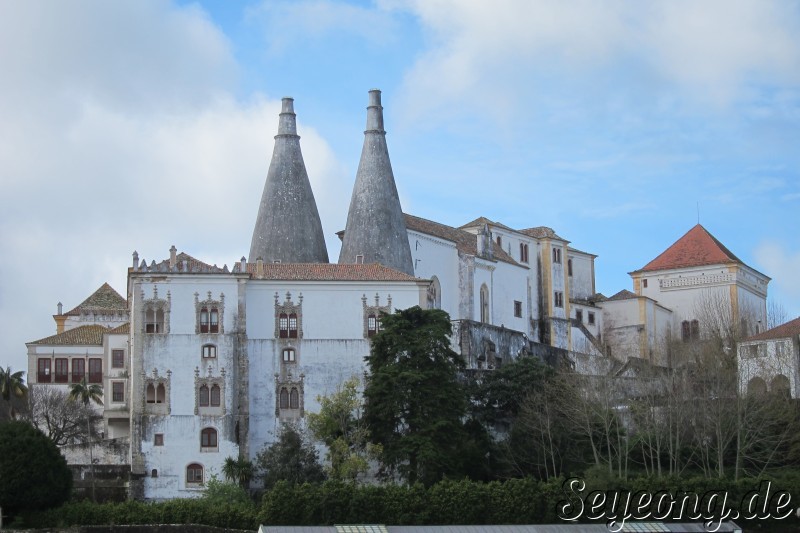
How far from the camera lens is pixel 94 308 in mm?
89562

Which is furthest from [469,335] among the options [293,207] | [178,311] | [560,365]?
[178,311]

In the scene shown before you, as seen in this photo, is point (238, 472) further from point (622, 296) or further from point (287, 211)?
point (622, 296)

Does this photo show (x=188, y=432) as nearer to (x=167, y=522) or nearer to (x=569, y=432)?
(x=167, y=522)

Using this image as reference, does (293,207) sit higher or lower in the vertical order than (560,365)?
higher

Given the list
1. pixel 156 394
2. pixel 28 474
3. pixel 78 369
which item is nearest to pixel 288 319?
pixel 156 394

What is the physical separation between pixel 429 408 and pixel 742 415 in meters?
13.4

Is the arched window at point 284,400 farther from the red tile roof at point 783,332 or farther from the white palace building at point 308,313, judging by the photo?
the red tile roof at point 783,332

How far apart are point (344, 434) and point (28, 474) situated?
1365 centimetres

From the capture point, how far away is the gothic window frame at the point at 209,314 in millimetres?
72250

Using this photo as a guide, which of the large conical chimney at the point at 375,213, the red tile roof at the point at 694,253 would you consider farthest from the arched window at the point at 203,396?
the red tile roof at the point at 694,253

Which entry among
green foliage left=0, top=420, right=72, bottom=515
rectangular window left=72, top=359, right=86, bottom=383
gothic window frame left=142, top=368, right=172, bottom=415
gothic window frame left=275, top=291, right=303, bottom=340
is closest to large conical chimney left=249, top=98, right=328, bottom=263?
rectangular window left=72, top=359, right=86, bottom=383

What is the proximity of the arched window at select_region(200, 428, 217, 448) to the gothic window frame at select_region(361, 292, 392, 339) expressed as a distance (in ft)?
26.6

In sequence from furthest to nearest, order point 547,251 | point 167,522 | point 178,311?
point 547,251, point 178,311, point 167,522

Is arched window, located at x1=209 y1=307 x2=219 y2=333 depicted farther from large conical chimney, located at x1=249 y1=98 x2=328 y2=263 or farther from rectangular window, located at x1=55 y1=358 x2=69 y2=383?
rectangular window, located at x1=55 y1=358 x2=69 y2=383
